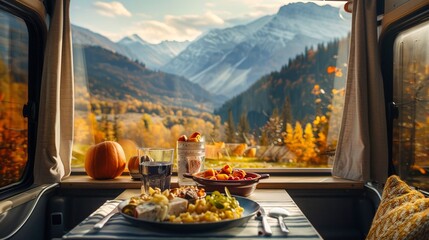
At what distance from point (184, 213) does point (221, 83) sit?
182cm

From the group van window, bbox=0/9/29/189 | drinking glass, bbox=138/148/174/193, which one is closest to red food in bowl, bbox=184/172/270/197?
drinking glass, bbox=138/148/174/193

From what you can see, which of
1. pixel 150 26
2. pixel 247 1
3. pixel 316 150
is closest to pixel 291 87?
pixel 316 150

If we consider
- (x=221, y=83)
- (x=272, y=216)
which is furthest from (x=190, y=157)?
(x=221, y=83)

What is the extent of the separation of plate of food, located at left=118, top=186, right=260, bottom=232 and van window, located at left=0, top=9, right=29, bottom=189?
1064 millimetres

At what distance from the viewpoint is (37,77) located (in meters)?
2.73

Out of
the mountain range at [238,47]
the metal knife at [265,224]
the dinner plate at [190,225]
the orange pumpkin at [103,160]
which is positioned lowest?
the metal knife at [265,224]

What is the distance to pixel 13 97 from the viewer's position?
2.54 metres

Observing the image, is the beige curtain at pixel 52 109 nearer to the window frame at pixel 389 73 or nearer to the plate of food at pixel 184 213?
the plate of food at pixel 184 213

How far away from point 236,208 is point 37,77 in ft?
5.39

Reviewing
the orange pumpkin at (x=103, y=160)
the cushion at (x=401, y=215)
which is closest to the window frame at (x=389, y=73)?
the cushion at (x=401, y=215)

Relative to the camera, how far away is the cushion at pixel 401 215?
54.5 inches

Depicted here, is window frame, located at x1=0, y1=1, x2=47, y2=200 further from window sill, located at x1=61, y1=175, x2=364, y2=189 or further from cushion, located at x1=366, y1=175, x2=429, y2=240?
cushion, located at x1=366, y1=175, x2=429, y2=240

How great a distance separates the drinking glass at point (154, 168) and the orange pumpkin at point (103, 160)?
0.61m

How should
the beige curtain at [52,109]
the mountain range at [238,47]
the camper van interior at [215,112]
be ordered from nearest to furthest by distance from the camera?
the camper van interior at [215,112], the beige curtain at [52,109], the mountain range at [238,47]
